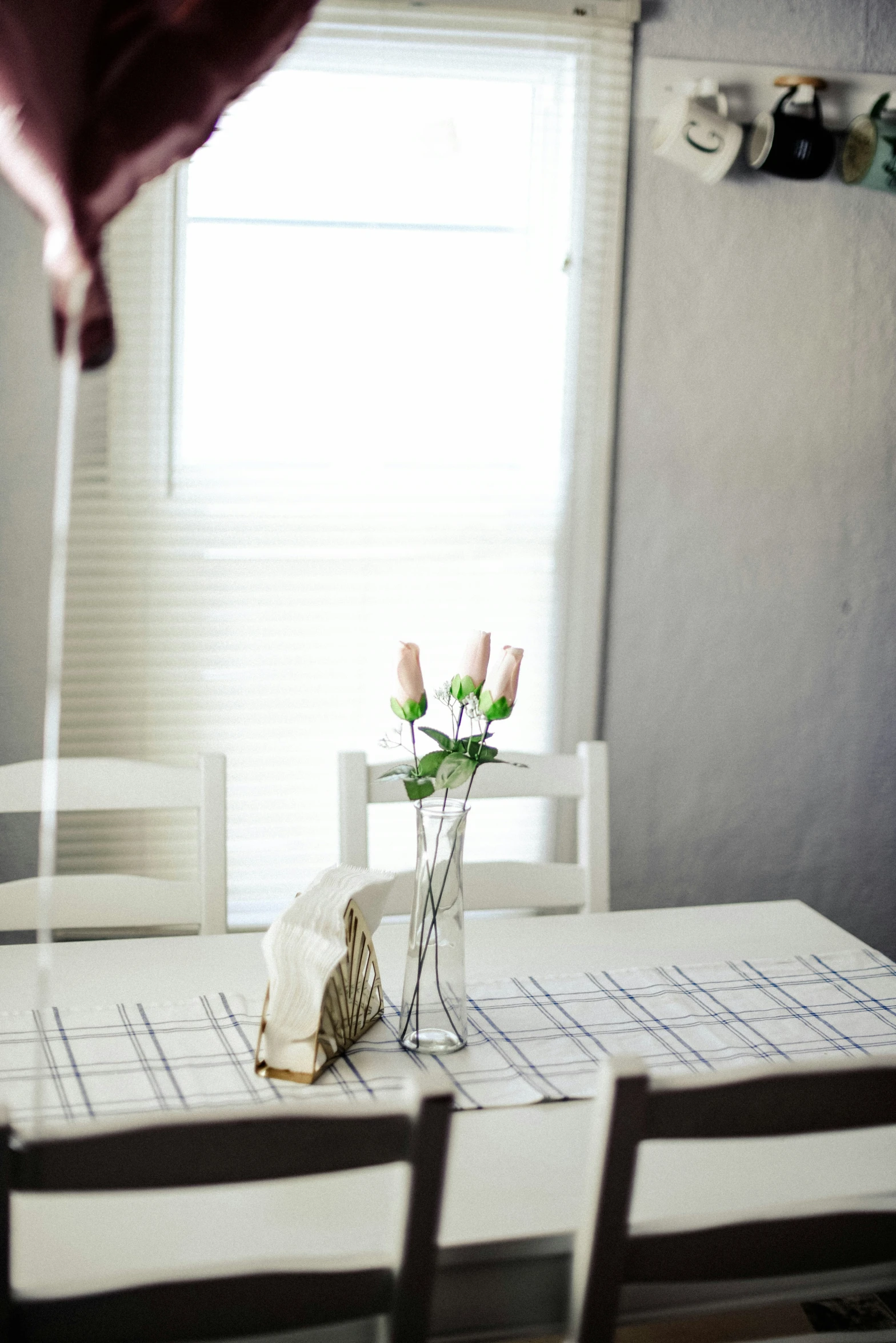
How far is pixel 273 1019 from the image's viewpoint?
122 cm

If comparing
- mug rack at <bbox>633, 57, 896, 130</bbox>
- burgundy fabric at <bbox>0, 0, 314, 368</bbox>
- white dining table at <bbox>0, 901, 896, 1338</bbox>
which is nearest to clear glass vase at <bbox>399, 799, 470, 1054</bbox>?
white dining table at <bbox>0, 901, 896, 1338</bbox>

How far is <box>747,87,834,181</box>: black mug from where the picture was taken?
2506 millimetres

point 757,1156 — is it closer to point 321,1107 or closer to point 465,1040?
point 465,1040

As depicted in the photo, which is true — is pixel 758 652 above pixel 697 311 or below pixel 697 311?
below

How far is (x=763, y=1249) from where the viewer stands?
0.93 m

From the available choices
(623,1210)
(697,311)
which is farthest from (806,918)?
(697,311)

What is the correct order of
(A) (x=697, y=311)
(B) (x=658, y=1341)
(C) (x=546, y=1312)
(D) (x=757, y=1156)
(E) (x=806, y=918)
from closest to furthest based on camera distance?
(C) (x=546, y=1312) → (D) (x=757, y=1156) → (B) (x=658, y=1341) → (E) (x=806, y=918) → (A) (x=697, y=311)

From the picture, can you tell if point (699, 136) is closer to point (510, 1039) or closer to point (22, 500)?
point (22, 500)

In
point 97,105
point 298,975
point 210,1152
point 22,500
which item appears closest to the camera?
point 97,105

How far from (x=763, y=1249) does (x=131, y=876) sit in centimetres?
97

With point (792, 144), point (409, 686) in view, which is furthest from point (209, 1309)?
point (792, 144)

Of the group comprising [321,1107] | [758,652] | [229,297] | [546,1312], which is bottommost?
[546,1312]

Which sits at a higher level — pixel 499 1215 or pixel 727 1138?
pixel 727 1138

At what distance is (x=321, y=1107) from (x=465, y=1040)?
0.55 m
